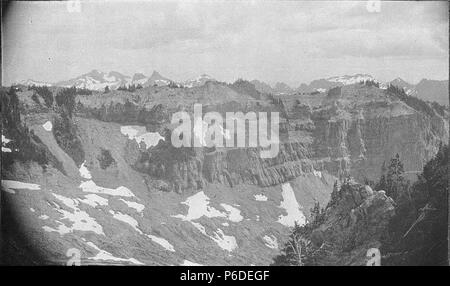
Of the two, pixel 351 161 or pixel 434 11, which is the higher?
pixel 434 11

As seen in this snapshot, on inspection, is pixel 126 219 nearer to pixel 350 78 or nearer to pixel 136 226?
pixel 136 226

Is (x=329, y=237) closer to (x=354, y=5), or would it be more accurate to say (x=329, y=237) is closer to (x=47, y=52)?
(x=354, y=5)

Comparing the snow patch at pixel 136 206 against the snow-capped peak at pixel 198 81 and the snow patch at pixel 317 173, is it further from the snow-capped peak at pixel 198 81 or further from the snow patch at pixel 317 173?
the snow patch at pixel 317 173

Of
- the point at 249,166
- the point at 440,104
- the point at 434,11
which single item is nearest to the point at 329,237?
the point at 249,166

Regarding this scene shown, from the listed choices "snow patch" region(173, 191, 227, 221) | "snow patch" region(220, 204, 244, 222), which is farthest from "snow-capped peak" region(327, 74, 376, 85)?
"snow patch" region(173, 191, 227, 221)

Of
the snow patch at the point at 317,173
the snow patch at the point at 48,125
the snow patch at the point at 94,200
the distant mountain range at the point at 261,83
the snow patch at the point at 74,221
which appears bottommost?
the snow patch at the point at 74,221

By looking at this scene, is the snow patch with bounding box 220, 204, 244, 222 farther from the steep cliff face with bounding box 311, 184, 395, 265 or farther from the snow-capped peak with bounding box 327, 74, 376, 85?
the snow-capped peak with bounding box 327, 74, 376, 85

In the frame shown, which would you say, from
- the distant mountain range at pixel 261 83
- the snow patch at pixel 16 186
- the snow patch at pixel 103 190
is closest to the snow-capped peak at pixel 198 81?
the distant mountain range at pixel 261 83
